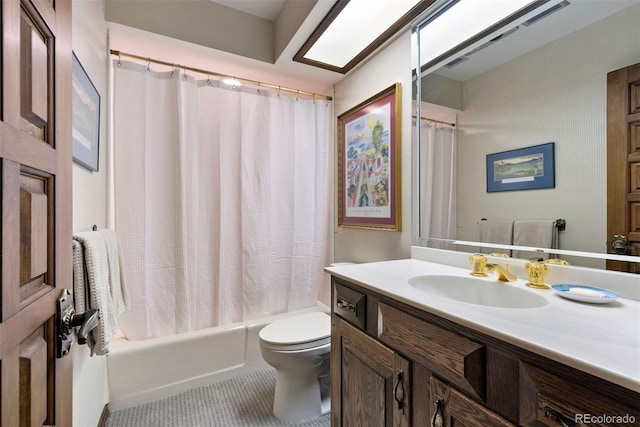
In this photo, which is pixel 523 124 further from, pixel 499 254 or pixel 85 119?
pixel 85 119

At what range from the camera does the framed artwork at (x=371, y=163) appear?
159 cm

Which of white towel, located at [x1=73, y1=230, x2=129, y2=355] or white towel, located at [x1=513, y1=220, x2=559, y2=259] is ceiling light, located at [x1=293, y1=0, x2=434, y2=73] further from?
white towel, located at [x1=73, y1=230, x2=129, y2=355]

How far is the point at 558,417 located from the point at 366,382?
0.59 m

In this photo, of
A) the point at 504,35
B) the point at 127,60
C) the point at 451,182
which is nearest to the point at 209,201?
the point at 127,60

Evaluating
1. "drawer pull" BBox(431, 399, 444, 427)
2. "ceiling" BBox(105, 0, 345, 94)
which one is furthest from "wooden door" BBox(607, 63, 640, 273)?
"ceiling" BBox(105, 0, 345, 94)

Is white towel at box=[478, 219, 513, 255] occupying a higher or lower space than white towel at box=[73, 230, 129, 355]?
higher

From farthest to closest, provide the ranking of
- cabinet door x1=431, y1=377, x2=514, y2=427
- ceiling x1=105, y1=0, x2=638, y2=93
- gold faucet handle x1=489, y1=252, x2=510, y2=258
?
ceiling x1=105, y1=0, x2=638, y2=93 → gold faucet handle x1=489, y1=252, x2=510, y2=258 → cabinet door x1=431, y1=377, x2=514, y2=427

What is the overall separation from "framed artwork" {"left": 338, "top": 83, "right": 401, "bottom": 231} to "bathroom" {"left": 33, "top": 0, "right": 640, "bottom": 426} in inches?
2.0

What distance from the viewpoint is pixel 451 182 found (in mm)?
1367

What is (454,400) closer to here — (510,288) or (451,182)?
(510,288)

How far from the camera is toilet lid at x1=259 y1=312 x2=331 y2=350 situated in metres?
1.41

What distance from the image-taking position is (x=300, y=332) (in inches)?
59.0

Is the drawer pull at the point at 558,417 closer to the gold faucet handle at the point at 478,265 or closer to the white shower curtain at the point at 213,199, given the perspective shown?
the gold faucet handle at the point at 478,265

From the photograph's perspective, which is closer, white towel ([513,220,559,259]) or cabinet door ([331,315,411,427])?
cabinet door ([331,315,411,427])
